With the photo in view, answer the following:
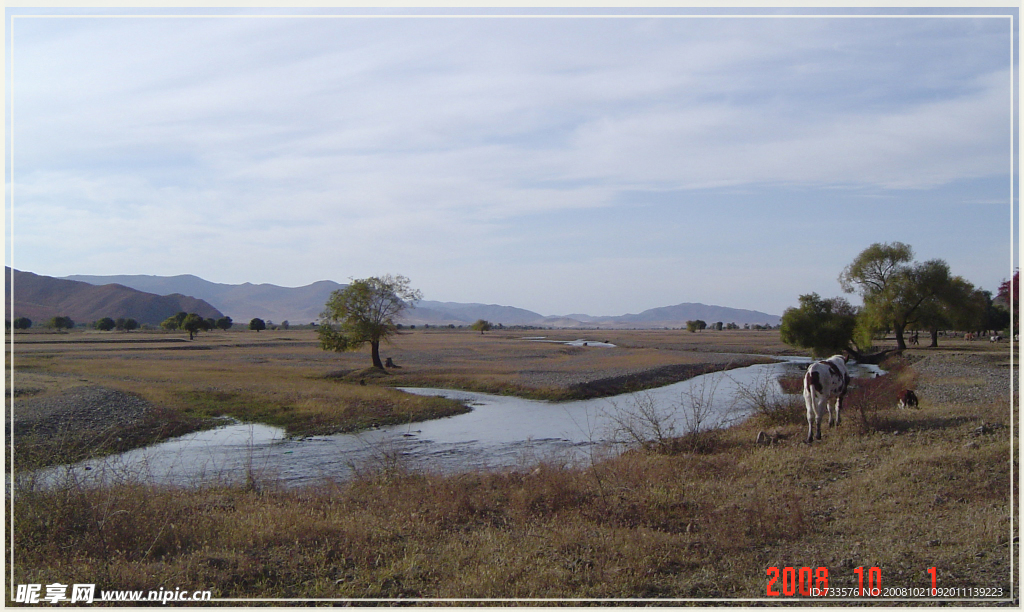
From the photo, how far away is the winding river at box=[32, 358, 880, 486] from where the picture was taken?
15000mm

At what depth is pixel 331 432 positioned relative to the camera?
74.5 feet

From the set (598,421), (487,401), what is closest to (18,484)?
(598,421)

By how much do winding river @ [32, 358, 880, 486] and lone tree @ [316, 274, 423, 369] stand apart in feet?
58.7

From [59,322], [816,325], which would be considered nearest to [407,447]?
[816,325]

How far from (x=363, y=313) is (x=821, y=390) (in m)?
36.0

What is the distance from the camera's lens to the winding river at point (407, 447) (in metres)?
15.0

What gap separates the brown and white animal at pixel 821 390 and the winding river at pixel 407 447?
2.28m

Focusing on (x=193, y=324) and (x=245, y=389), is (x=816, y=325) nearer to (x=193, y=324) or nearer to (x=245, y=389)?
(x=245, y=389)

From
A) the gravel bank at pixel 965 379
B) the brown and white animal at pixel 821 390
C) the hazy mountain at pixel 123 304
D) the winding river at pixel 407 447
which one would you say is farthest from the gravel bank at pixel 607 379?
the hazy mountain at pixel 123 304

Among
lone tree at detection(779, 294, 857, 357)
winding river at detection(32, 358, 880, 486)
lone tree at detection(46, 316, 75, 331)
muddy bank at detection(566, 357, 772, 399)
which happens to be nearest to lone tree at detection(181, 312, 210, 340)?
lone tree at detection(46, 316, 75, 331)

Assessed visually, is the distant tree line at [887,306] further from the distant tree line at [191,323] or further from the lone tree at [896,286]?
the distant tree line at [191,323]

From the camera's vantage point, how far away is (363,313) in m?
44.4
